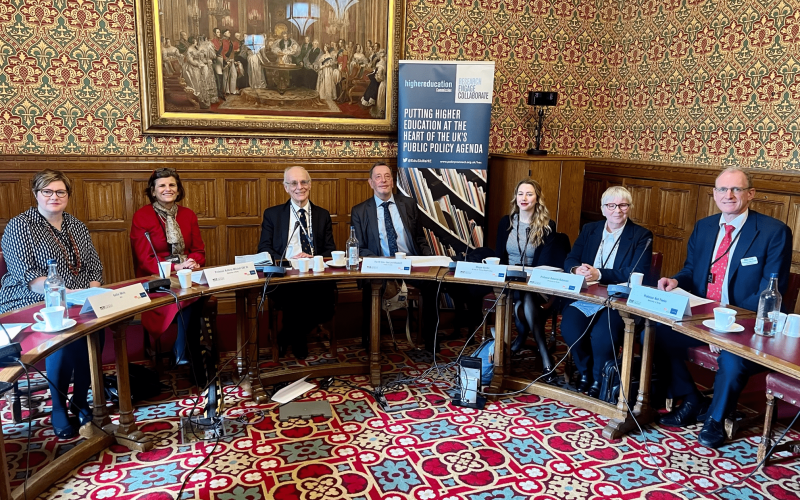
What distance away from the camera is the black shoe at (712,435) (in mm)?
2957

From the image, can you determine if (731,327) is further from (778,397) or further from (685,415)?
(685,415)

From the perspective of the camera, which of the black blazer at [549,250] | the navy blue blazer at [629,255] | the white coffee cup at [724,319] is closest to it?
the white coffee cup at [724,319]

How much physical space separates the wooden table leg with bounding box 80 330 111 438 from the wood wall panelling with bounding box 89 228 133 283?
2.18 meters

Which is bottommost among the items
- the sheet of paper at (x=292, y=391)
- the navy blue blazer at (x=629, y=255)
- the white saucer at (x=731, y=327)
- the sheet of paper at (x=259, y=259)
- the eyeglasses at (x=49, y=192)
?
the sheet of paper at (x=292, y=391)

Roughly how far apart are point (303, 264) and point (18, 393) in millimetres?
1678

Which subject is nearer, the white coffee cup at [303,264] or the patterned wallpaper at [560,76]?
the white coffee cup at [303,264]

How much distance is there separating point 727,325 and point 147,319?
10.2 ft

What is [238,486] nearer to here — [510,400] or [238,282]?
[238,282]

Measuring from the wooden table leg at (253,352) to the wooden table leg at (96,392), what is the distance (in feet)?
2.66

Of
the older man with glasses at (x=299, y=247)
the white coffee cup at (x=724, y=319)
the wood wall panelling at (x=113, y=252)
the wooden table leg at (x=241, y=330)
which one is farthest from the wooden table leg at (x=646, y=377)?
the wood wall panelling at (x=113, y=252)

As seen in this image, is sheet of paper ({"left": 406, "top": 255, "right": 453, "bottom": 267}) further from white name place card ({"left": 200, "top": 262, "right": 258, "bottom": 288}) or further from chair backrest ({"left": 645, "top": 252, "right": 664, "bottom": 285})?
chair backrest ({"left": 645, "top": 252, "right": 664, "bottom": 285})

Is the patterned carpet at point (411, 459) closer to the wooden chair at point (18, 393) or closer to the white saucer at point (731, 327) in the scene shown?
the wooden chair at point (18, 393)

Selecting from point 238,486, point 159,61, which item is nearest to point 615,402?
point 238,486

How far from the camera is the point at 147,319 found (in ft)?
11.3
